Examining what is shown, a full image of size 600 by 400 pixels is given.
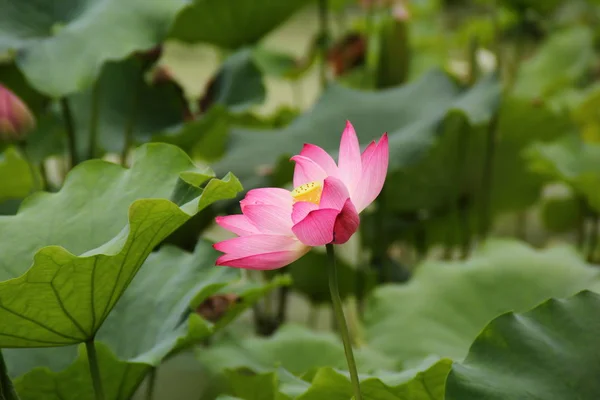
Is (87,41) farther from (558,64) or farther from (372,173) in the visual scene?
(558,64)

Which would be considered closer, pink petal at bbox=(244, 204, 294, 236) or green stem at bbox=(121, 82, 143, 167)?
pink petal at bbox=(244, 204, 294, 236)

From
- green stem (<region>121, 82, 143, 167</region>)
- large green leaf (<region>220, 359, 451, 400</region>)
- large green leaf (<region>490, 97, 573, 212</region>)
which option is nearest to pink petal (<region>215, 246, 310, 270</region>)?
large green leaf (<region>220, 359, 451, 400</region>)

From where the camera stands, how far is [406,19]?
1.60 m

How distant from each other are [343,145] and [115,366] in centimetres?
30

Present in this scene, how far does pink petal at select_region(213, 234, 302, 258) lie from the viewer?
0.51 meters

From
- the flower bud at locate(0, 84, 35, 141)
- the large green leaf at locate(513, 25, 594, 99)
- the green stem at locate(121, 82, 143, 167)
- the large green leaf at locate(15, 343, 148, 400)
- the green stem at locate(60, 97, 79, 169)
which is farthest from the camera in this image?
the large green leaf at locate(513, 25, 594, 99)

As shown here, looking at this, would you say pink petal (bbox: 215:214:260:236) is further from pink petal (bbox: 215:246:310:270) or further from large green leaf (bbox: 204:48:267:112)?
large green leaf (bbox: 204:48:267:112)

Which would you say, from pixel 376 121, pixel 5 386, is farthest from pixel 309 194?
pixel 376 121

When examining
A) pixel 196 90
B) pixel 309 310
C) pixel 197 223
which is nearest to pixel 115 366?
pixel 197 223

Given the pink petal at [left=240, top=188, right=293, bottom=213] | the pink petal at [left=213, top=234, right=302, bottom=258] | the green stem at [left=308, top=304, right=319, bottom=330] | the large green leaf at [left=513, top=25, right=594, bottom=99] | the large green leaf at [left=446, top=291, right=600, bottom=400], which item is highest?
the pink petal at [left=240, top=188, right=293, bottom=213]

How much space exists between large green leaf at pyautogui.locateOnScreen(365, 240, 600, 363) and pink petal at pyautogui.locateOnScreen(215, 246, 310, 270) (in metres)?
0.48

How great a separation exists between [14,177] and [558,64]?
69.7 inches

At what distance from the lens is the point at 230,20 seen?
1.50 m

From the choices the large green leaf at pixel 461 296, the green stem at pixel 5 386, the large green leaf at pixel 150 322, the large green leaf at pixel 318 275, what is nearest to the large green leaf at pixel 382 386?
the large green leaf at pixel 150 322
